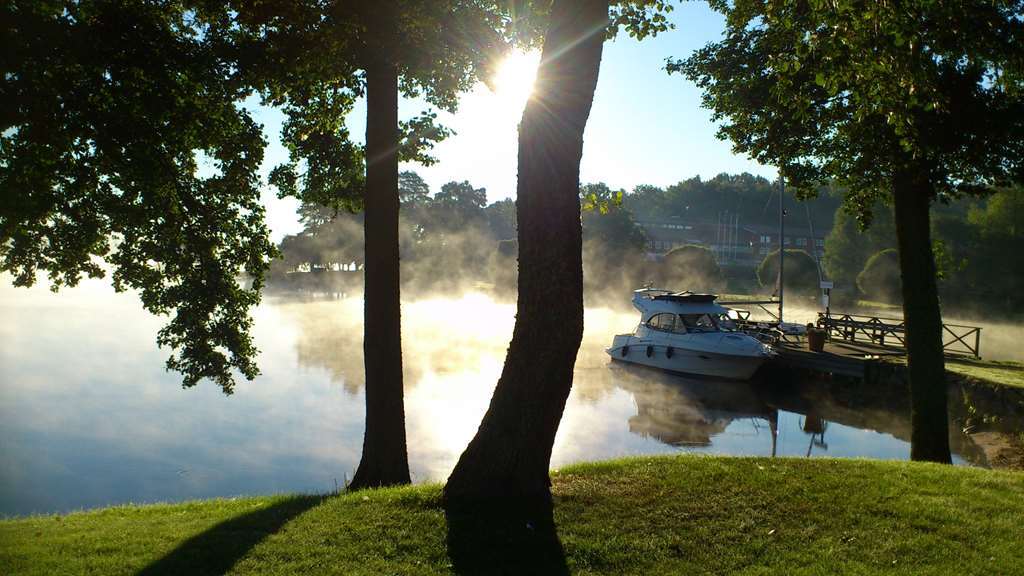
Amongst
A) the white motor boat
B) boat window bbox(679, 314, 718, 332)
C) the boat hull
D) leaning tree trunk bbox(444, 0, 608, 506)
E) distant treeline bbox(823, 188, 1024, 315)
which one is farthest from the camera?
distant treeline bbox(823, 188, 1024, 315)

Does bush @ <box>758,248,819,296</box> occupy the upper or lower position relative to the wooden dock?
upper

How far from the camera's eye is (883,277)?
60.8m

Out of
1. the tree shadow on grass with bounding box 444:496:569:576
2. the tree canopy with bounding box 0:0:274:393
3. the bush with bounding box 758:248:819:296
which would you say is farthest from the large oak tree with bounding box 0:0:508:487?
the bush with bounding box 758:248:819:296

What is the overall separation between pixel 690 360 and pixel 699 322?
239 centimetres

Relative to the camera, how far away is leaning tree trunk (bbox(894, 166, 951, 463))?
1466 cm

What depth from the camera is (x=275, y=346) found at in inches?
1716

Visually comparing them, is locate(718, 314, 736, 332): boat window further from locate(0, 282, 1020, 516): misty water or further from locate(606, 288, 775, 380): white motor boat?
locate(0, 282, 1020, 516): misty water

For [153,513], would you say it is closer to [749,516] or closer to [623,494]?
[623,494]

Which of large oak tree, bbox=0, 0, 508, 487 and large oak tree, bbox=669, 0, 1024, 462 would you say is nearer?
large oak tree, bbox=669, 0, 1024, 462

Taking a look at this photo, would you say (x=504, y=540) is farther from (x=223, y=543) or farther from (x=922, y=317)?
(x=922, y=317)

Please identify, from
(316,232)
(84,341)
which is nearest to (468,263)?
(316,232)

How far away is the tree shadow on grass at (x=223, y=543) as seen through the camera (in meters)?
6.74


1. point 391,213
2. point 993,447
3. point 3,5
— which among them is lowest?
point 993,447

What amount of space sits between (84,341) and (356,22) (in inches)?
1817
